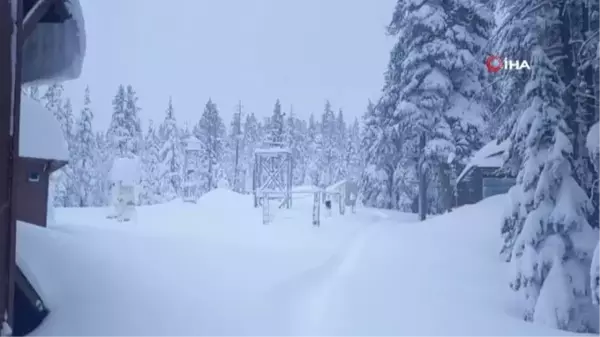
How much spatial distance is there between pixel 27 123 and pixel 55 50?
249 cm

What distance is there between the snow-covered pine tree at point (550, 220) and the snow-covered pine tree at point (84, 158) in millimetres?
29443

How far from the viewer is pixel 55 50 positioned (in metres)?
8.95

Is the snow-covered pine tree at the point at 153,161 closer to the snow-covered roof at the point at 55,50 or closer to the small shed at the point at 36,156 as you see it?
the small shed at the point at 36,156

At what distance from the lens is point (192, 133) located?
191 feet

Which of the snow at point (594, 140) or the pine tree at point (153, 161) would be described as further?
the pine tree at point (153, 161)

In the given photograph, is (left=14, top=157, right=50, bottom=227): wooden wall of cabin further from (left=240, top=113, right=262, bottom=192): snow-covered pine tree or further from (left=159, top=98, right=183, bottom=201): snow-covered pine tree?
(left=240, top=113, right=262, bottom=192): snow-covered pine tree

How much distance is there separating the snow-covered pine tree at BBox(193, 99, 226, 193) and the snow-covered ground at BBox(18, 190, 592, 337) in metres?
38.4

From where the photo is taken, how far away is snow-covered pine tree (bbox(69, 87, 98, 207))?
110 ft

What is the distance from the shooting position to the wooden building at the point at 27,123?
5711 millimetres

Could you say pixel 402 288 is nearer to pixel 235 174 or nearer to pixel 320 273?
pixel 320 273

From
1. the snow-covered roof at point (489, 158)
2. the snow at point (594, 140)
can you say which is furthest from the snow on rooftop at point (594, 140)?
the snow-covered roof at point (489, 158)

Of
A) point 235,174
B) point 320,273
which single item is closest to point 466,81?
point 320,273

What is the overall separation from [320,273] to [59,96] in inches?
763

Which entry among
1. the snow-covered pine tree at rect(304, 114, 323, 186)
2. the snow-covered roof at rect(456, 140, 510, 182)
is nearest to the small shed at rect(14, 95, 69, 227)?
the snow-covered roof at rect(456, 140, 510, 182)
